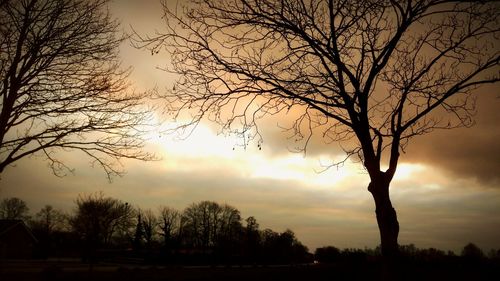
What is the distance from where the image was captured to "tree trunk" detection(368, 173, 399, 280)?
745cm

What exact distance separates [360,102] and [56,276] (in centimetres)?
1944

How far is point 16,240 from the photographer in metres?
54.2

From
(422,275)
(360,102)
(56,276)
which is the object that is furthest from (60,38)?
(422,275)

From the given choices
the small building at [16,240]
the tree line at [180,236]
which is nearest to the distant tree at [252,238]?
the tree line at [180,236]

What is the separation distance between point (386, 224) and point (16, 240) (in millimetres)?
57862

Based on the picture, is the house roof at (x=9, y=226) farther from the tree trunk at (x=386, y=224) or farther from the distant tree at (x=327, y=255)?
the tree trunk at (x=386, y=224)

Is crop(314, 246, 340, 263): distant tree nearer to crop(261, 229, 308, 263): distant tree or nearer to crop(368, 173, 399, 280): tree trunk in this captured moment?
crop(261, 229, 308, 263): distant tree

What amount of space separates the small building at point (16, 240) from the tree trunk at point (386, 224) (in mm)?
54180

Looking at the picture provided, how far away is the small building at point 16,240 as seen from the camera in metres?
52.4

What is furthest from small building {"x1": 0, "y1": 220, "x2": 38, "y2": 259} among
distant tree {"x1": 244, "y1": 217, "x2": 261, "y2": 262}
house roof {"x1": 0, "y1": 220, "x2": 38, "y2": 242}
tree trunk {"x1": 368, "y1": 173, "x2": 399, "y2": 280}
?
tree trunk {"x1": 368, "y1": 173, "x2": 399, "y2": 280}

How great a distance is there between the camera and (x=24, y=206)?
4102 inches

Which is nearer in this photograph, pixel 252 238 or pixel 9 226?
pixel 9 226

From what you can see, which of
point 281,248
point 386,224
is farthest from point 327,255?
point 386,224

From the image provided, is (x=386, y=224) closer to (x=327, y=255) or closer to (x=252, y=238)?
(x=327, y=255)
